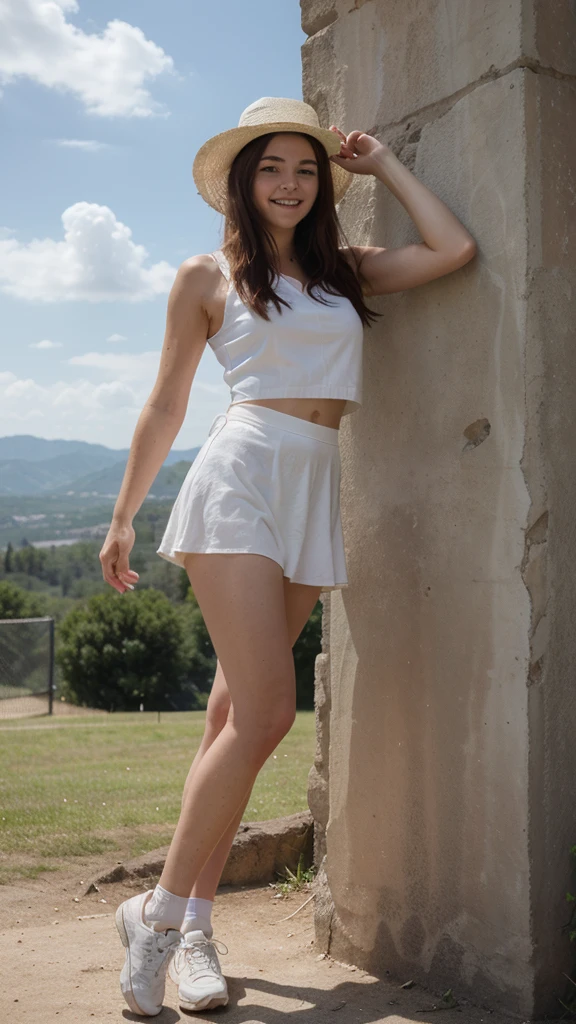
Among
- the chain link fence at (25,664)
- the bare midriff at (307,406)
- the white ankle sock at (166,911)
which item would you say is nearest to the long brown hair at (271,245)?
the bare midriff at (307,406)

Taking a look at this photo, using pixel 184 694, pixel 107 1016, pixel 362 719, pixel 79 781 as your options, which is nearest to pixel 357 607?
pixel 362 719

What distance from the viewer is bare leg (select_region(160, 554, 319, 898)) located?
2.35 metres

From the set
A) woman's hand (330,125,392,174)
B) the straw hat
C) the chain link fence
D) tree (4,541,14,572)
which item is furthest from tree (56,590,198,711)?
tree (4,541,14,572)

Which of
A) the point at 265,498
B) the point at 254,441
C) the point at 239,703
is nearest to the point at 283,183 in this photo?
the point at 254,441

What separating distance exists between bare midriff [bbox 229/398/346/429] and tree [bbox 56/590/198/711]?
43.4 meters

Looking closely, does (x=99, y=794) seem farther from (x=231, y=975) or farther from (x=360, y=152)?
(x=360, y=152)

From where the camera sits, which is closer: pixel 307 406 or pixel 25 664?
pixel 307 406

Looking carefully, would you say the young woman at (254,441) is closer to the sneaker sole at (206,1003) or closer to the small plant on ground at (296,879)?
the sneaker sole at (206,1003)

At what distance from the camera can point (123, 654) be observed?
150 ft

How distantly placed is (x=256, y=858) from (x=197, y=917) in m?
1.43

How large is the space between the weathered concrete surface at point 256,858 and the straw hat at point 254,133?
2415 millimetres

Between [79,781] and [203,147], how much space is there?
500 cm

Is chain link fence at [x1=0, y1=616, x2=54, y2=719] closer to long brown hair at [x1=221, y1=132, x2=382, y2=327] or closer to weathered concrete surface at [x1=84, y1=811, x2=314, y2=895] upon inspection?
weathered concrete surface at [x1=84, y1=811, x2=314, y2=895]

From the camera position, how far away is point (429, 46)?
261 cm
